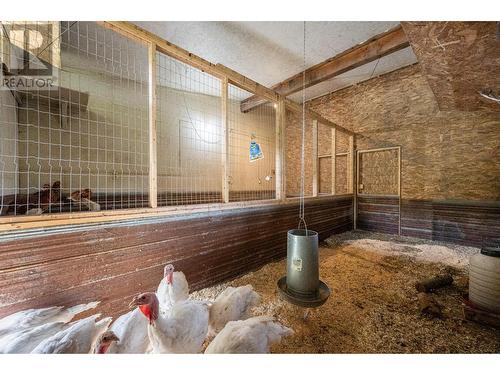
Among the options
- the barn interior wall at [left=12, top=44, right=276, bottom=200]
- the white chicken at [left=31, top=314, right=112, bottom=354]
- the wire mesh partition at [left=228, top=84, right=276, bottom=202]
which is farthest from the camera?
the wire mesh partition at [left=228, top=84, right=276, bottom=202]

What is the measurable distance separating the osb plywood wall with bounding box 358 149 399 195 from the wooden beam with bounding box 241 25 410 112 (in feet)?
7.77

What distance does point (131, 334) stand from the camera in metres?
1.37

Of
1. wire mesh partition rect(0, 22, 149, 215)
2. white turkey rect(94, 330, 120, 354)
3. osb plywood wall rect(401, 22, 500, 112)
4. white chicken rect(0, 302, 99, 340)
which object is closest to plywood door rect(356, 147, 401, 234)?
osb plywood wall rect(401, 22, 500, 112)

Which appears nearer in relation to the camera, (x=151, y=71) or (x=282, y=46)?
(x=151, y=71)

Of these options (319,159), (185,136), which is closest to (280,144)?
(185,136)

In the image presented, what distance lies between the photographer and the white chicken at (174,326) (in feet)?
4.38

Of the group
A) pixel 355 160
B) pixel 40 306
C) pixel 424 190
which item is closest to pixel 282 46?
pixel 355 160

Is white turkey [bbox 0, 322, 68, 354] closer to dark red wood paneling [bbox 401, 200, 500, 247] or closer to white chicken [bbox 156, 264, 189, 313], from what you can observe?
white chicken [bbox 156, 264, 189, 313]

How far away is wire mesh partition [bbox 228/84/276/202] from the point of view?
19.3 ft

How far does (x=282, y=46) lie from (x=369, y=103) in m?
3.08

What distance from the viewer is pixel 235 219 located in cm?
277

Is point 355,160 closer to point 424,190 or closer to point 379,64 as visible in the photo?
point 424,190

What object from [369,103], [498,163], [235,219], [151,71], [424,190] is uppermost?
[369,103]
